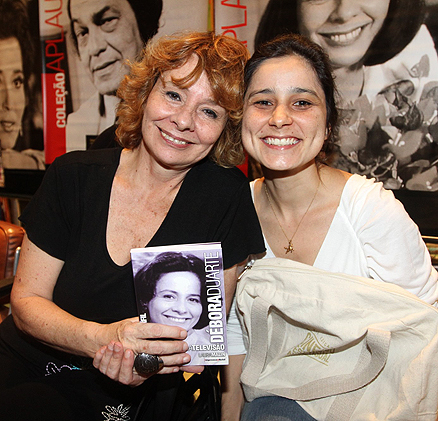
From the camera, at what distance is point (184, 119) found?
54.7 inches

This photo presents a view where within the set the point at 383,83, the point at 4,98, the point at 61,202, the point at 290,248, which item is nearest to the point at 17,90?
the point at 4,98

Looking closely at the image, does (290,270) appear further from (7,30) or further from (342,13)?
(7,30)

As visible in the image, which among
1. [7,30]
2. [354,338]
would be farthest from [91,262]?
[7,30]

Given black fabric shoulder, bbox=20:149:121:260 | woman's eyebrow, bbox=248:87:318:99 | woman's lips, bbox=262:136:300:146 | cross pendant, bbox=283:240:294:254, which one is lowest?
cross pendant, bbox=283:240:294:254

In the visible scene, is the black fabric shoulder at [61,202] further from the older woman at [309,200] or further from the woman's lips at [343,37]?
the woman's lips at [343,37]

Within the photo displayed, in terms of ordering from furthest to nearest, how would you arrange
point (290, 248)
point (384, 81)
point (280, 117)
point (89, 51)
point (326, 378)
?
point (89, 51), point (384, 81), point (290, 248), point (280, 117), point (326, 378)

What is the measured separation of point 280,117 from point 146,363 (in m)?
0.97

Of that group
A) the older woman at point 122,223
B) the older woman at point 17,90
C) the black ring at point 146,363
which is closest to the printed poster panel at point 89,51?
the older woman at point 17,90

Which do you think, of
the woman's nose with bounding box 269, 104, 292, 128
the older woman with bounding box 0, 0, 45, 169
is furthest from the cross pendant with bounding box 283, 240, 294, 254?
the older woman with bounding box 0, 0, 45, 169

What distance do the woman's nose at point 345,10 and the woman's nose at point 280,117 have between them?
1.33 m

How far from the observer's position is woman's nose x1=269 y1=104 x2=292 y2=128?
143 cm

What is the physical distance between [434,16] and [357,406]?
2.10 m

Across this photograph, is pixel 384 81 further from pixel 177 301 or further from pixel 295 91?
pixel 177 301

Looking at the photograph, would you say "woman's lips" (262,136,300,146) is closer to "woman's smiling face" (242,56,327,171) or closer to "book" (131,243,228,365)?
"woman's smiling face" (242,56,327,171)
